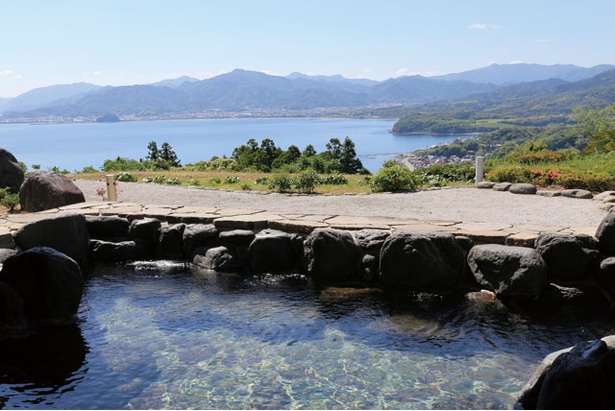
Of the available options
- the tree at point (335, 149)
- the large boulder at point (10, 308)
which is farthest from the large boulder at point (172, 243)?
the tree at point (335, 149)

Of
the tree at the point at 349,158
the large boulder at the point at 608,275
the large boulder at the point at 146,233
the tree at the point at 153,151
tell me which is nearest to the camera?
the large boulder at the point at 608,275

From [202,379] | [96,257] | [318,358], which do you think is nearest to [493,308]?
[318,358]

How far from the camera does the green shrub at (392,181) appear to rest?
47.6 ft

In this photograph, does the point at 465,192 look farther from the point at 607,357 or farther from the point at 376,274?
the point at 607,357

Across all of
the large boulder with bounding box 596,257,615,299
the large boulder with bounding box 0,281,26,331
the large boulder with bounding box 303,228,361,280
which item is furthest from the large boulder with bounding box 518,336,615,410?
the large boulder with bounding box 0,281,26,331

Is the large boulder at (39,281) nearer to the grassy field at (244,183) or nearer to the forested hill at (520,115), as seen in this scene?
the grassy field at (244,183)

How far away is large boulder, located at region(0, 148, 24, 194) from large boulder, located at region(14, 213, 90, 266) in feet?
20.0

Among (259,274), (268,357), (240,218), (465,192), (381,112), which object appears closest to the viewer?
(268,357)

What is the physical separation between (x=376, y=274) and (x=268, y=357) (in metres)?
2.72

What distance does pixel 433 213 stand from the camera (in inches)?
425

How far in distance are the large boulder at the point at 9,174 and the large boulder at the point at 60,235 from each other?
6.09 metres

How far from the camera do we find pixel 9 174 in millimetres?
13727

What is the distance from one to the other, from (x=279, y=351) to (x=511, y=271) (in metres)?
3.20

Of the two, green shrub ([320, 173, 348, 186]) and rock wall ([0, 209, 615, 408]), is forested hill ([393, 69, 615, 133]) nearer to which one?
green shrub ([320, 173, 348, 186])
